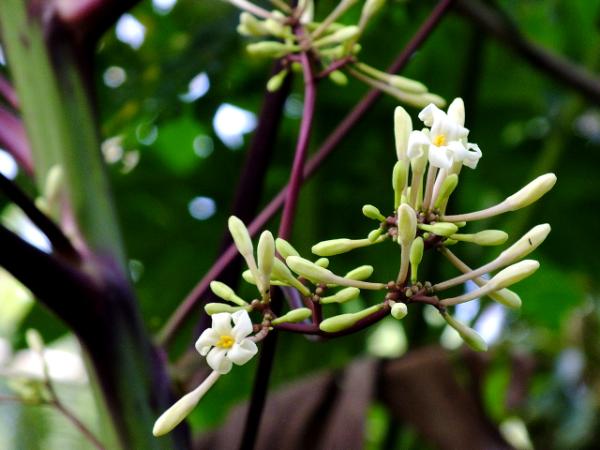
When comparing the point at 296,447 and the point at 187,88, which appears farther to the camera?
the point at 187,88

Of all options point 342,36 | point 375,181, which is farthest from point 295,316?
point 375,181

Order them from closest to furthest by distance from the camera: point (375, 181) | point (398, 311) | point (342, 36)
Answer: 1. point (398, 311)
2. point (342, 36)
3. point (375, 181)

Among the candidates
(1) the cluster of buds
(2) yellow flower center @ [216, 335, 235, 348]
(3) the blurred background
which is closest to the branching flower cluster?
(2) yellow flower center @ [216, 335, 235, 348]

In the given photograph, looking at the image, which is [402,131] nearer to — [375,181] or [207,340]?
[207,340]

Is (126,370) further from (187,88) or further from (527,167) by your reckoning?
(527,167)

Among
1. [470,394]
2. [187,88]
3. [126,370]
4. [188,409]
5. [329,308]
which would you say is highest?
[188,409]

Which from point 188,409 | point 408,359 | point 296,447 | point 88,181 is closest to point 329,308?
point 408,359

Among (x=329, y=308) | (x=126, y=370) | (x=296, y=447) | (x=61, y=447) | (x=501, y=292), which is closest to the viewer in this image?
(x=501, y=292)

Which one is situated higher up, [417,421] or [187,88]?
[187,88]

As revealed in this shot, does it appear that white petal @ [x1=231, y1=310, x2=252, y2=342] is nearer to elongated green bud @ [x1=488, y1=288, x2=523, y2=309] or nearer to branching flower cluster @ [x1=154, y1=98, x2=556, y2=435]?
branching flower cluster @ [x1=154, y1=98, x2=556, y2=435]
